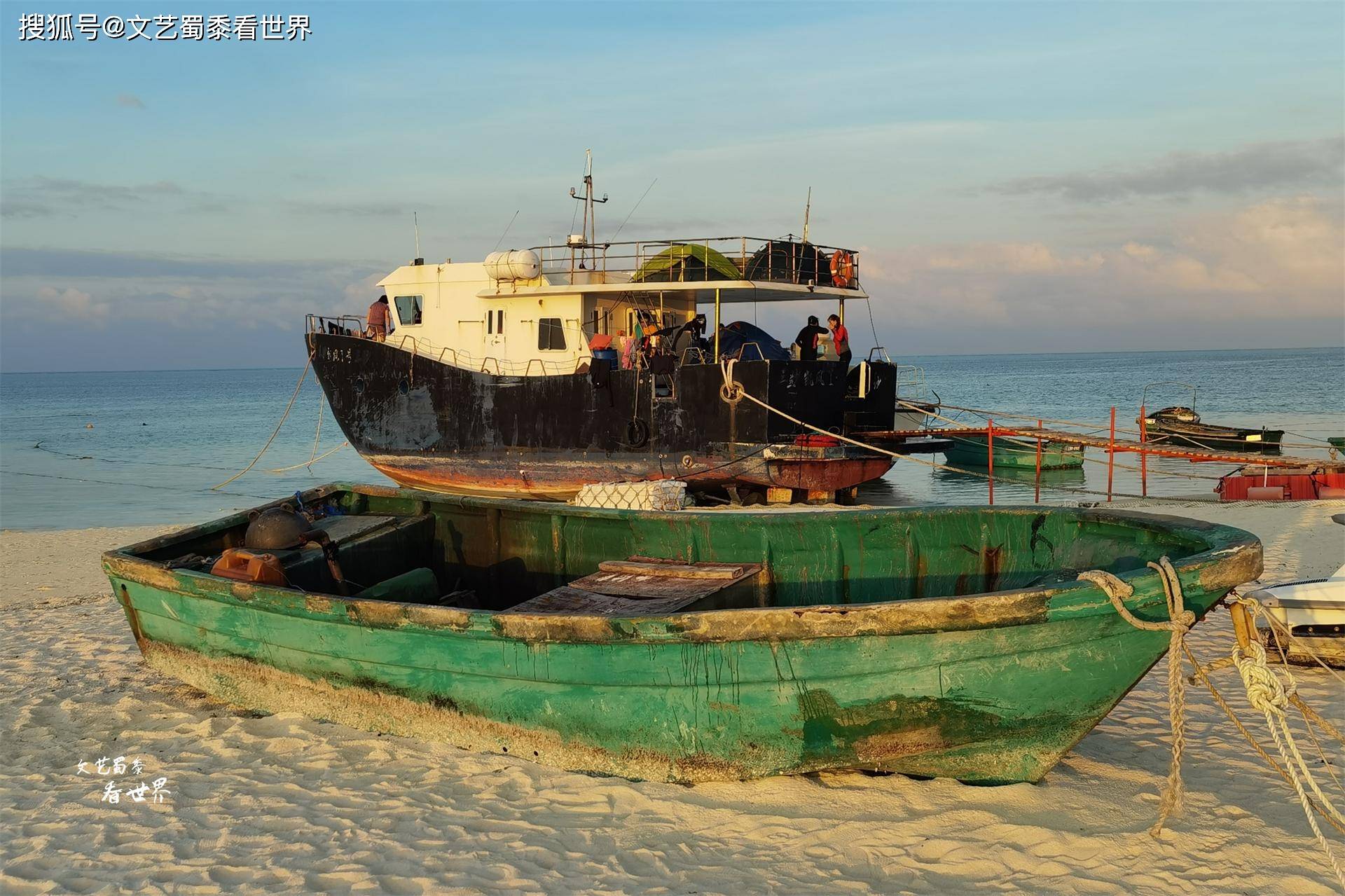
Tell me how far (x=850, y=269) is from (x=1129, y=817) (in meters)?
13.5

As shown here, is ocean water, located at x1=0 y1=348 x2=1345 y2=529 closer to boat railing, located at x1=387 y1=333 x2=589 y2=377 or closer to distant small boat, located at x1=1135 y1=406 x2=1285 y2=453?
distant small boat, located at x1=1135 y1=406 x2=1285 y2=453

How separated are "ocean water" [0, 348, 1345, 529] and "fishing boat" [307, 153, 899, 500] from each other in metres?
2.07

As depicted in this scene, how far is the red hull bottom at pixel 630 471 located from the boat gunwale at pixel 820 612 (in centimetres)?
783

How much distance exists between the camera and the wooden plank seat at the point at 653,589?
6055 mm

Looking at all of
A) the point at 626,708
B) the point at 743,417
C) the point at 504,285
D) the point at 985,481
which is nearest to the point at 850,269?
the point at 743,417

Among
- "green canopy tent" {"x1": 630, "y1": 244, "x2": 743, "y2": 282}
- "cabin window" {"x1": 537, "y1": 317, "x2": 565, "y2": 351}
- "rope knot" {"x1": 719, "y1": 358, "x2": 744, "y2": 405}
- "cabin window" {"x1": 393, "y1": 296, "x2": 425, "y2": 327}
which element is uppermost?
"green canopy tent" {"x1": 630, "y1": 244, "x2": 743, "y2": 282}

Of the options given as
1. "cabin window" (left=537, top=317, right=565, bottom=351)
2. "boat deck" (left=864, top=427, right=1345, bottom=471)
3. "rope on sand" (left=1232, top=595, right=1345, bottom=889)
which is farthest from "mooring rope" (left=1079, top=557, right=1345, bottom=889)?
"cabin window" (left=537, top=317, right=565, bottom=351)

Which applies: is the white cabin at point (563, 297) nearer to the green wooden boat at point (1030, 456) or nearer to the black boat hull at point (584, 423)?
the black boat hull at point (584, 423)

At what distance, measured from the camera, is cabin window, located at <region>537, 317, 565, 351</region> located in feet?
56.8

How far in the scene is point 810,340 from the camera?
16109 millimetres

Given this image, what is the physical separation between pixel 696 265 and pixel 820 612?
11874 mm

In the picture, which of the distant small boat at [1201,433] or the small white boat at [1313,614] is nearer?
the small white boat at [1313,614]

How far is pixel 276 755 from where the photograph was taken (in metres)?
5.85

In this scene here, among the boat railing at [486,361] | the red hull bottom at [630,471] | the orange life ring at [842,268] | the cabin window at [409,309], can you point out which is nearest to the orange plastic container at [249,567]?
the red hull bottom at [630,471]
